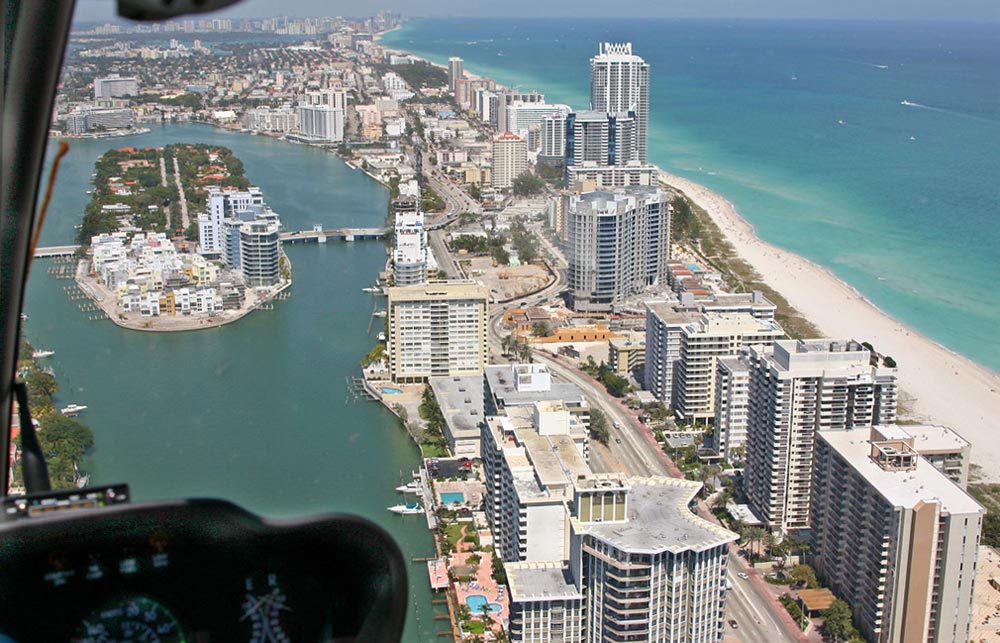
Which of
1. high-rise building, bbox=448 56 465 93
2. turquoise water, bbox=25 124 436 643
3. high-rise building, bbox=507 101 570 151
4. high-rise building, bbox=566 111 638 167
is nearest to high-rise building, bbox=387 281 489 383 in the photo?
turquoise water, bbox=25 124 436 643

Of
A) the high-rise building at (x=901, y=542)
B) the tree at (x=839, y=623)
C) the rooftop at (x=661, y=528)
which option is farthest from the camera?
the tree at (x=839, y=623)

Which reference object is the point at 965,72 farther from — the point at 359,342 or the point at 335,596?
the point at 335,596

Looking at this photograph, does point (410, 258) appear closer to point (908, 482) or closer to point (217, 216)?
point (217, 216)

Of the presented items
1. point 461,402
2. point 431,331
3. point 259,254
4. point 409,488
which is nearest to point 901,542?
point 409,488

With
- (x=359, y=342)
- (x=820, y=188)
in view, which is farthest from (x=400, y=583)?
(x=820, y=188)

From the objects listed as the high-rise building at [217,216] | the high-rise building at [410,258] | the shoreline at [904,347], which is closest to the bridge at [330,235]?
the high-rise building at [217,216]

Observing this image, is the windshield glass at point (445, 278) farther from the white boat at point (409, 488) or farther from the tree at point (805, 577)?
the tree at point (805, 577)
